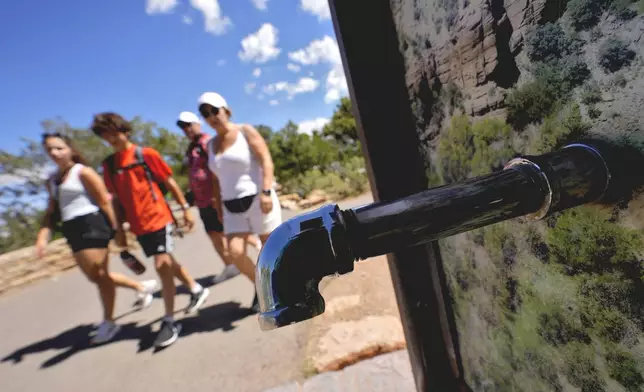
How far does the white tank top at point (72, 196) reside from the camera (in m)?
2.72

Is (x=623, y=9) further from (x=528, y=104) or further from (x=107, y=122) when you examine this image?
(x=107, y=122)

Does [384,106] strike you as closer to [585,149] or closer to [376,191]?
[376,191]

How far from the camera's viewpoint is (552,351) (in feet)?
2.91

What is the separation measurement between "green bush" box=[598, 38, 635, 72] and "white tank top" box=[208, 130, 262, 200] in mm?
2192

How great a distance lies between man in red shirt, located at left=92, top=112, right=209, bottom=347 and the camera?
2.63m

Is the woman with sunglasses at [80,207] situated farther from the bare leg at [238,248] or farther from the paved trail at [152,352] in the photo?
the bare leg at [238,248]

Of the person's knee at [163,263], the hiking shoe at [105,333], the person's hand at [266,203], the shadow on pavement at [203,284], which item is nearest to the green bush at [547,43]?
the person's hand at [266,203]

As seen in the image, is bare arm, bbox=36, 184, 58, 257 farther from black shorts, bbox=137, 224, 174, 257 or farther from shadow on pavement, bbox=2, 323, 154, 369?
shadow on pavement, bbox=2, 323, 154, 369

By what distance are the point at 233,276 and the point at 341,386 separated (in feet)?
8.30

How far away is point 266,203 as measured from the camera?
8.21 feet

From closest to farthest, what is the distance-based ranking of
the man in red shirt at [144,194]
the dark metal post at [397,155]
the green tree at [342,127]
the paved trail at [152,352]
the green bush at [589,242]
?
the green bush at [589,242], the dark metal post at [397,155], the paved trail at [152,352], the man in red shirt at [144,194], the green tree at [342,127]

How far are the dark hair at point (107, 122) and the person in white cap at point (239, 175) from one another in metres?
0.75

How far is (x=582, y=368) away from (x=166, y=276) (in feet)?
9.11

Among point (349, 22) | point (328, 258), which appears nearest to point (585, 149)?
point (328, 258)
